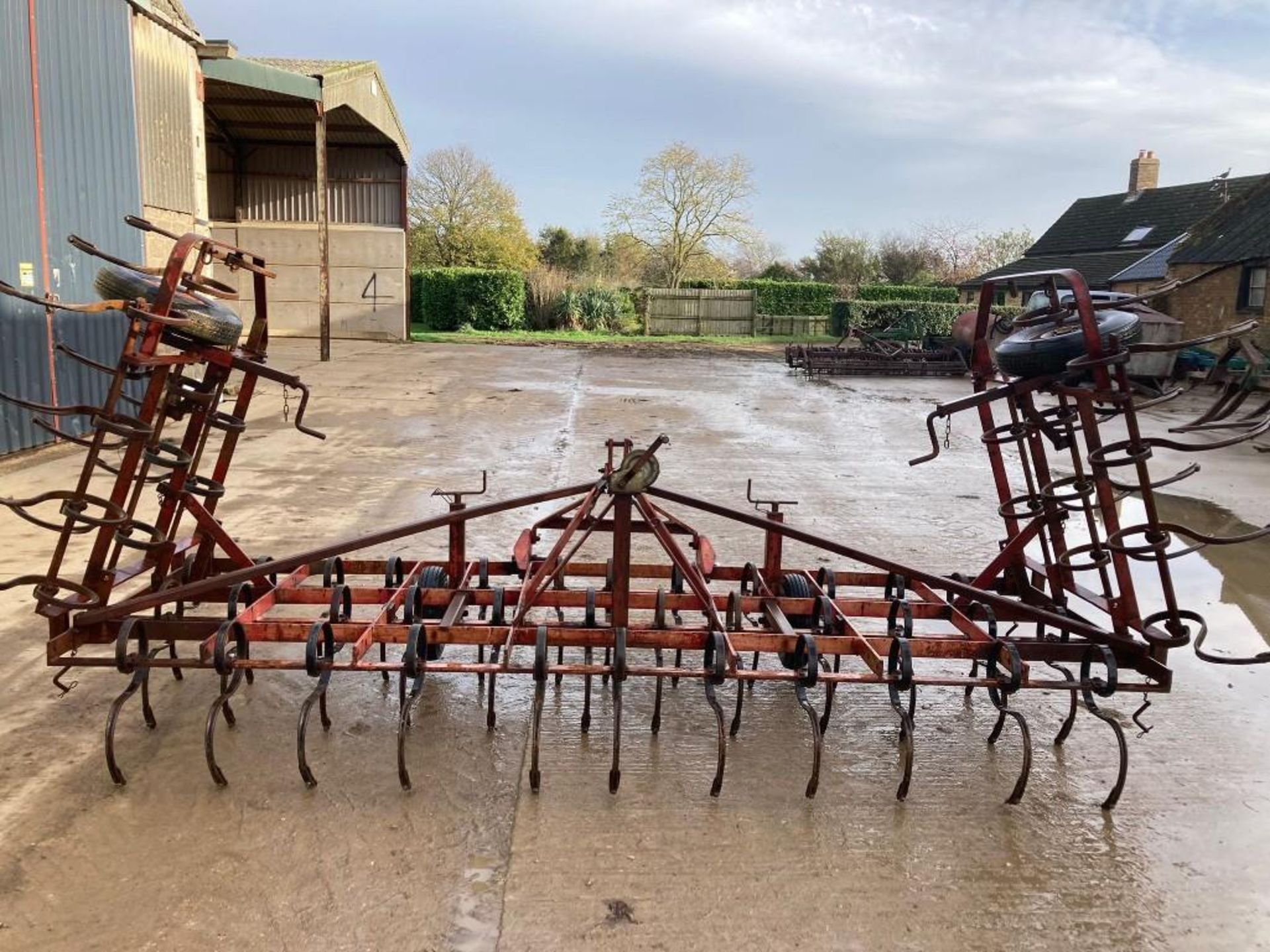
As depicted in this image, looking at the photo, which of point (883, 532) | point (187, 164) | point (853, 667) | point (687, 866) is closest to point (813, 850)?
point (687, 866)

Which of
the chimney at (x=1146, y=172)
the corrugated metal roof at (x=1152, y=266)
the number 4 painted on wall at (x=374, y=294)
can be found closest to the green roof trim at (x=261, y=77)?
the number 4 painted on wall at (x=374, y=294)

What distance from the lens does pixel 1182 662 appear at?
176 inches

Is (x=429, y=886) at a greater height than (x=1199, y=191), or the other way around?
(x=1199, y=191)

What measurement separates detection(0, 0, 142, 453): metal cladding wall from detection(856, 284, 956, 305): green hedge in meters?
27.9

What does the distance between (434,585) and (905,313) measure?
90.0 ft

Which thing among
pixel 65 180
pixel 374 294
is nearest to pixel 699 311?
pixel 374 294

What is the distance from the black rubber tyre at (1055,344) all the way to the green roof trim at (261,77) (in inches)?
511

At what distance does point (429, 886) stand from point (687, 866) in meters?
0.74

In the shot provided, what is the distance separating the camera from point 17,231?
8.12m

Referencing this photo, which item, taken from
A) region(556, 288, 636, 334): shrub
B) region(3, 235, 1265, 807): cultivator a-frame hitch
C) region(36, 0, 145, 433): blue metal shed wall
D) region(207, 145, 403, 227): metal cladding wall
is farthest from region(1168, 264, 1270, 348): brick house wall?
region(207, 145, 403, 227): metal cladding wall

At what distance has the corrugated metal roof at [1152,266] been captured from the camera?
24703 mm

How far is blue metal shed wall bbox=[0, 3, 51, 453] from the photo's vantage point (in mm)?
7922

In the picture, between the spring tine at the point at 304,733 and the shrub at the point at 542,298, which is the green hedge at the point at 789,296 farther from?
the spring tine at the point at 304,733

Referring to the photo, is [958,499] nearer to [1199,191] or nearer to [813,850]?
[813,850]
